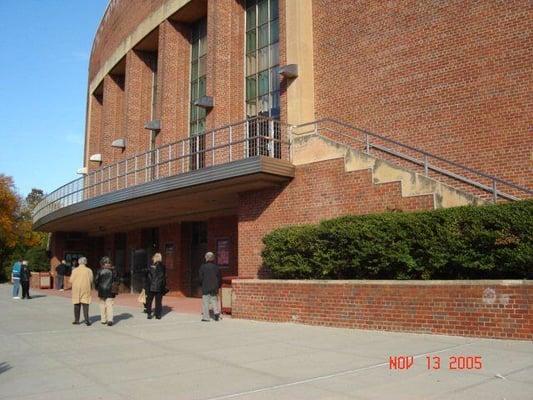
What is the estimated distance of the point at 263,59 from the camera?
65.4 ft

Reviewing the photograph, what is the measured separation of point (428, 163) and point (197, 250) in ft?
36.9

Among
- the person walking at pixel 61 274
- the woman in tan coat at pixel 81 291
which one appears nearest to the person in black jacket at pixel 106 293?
the woman in tan coat at pixel 81 291

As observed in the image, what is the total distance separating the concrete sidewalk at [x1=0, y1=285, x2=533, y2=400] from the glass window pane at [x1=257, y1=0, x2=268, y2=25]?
12564mm

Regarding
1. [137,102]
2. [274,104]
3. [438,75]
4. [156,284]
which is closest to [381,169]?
[438,75]

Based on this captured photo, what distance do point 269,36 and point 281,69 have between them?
3584mm

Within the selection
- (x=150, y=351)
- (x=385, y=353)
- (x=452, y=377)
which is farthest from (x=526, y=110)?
(x=150, y=351)

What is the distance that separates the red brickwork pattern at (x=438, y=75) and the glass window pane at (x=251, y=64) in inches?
145

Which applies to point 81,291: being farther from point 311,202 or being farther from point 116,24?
point 116,24

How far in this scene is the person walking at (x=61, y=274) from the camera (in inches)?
1157

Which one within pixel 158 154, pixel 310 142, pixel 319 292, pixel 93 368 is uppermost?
pixel 158 154

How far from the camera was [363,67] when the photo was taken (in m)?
15.8

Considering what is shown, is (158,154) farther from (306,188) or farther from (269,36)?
(306,188)

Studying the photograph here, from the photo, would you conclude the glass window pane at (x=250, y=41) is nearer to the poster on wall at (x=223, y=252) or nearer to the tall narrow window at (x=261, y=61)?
the tall narrow window at (x=261, y=61)

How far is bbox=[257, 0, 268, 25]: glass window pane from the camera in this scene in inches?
794
